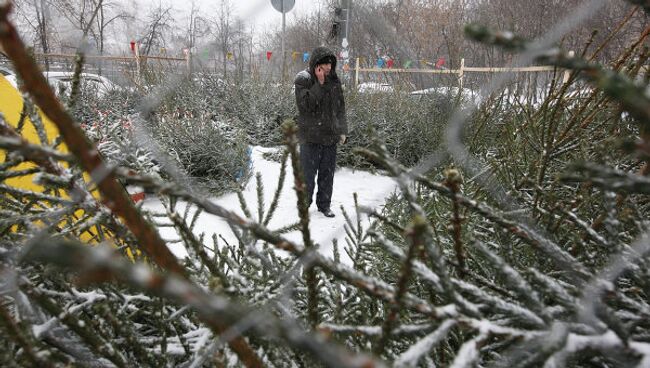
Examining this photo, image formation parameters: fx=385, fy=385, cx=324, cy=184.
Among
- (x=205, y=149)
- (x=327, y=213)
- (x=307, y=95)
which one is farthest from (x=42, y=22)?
(x=327, y=213)

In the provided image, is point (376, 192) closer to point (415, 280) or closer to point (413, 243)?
point (415, 280)

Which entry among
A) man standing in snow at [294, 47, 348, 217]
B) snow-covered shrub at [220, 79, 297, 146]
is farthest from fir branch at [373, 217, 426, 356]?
snow-covered shrub at [220, 79, 297, 146]

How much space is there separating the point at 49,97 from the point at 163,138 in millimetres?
4601

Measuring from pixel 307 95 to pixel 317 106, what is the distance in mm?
138

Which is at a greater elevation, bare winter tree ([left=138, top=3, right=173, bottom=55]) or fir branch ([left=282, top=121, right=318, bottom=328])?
bare winter tree ([left=138, top=3, right=173, bottom=55])

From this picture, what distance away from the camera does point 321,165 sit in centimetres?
373

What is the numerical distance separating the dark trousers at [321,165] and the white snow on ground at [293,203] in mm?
190

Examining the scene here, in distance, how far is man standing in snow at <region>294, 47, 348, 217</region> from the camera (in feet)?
11.7

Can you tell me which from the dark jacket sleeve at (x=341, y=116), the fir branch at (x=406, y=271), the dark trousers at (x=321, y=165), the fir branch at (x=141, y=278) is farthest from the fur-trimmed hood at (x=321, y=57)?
the fir branch at (x=141, y=278)

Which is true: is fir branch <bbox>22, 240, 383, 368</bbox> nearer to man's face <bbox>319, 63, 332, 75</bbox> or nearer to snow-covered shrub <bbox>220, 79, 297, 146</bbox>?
man's face <bbox>319, 63, 332, 75</bbox>

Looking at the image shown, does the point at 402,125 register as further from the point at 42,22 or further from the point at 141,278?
the point at 141,278

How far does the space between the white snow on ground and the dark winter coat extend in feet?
2.04

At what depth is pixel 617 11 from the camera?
264cm

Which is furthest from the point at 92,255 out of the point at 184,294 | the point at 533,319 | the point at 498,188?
the point at 498,188
